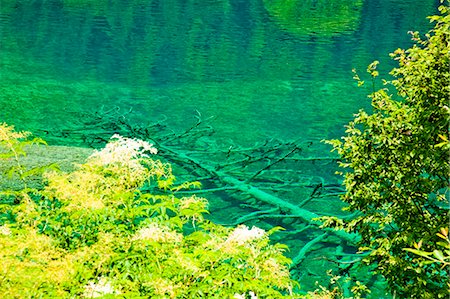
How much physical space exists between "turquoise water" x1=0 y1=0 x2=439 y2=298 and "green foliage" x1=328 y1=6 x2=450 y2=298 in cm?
239

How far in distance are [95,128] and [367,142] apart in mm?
7288

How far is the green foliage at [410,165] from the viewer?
369cm

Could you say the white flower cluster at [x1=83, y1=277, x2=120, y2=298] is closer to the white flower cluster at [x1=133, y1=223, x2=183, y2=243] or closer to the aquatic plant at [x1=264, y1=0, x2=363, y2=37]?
the white flower cluster at [x1=133, y1=223, x2=183, y2=243]

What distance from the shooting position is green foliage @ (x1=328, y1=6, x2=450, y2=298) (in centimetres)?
369

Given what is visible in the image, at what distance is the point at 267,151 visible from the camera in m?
10.3

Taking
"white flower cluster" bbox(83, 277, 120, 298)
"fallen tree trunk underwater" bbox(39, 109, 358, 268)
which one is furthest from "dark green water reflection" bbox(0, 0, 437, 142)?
"white flower cluster" bbox(83, 277, 120, 298)

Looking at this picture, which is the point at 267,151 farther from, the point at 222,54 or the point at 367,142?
the point at 222,54

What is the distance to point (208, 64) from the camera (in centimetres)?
1759

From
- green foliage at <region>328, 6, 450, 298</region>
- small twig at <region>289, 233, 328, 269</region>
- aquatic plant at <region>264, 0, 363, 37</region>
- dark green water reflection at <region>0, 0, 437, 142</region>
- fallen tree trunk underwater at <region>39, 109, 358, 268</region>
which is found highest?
green foliage at <region>328, 6, 450, 298</region>

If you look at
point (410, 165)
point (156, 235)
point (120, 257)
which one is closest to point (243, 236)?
point (156, 235)

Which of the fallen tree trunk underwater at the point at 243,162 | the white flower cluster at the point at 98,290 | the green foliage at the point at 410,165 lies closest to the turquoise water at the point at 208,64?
the fallen tree trunk underwater at the point at 243,162

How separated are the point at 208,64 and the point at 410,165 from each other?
14.0 m

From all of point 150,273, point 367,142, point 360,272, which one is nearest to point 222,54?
point 360,272

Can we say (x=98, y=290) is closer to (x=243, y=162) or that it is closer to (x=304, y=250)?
(x=304, y=250)
